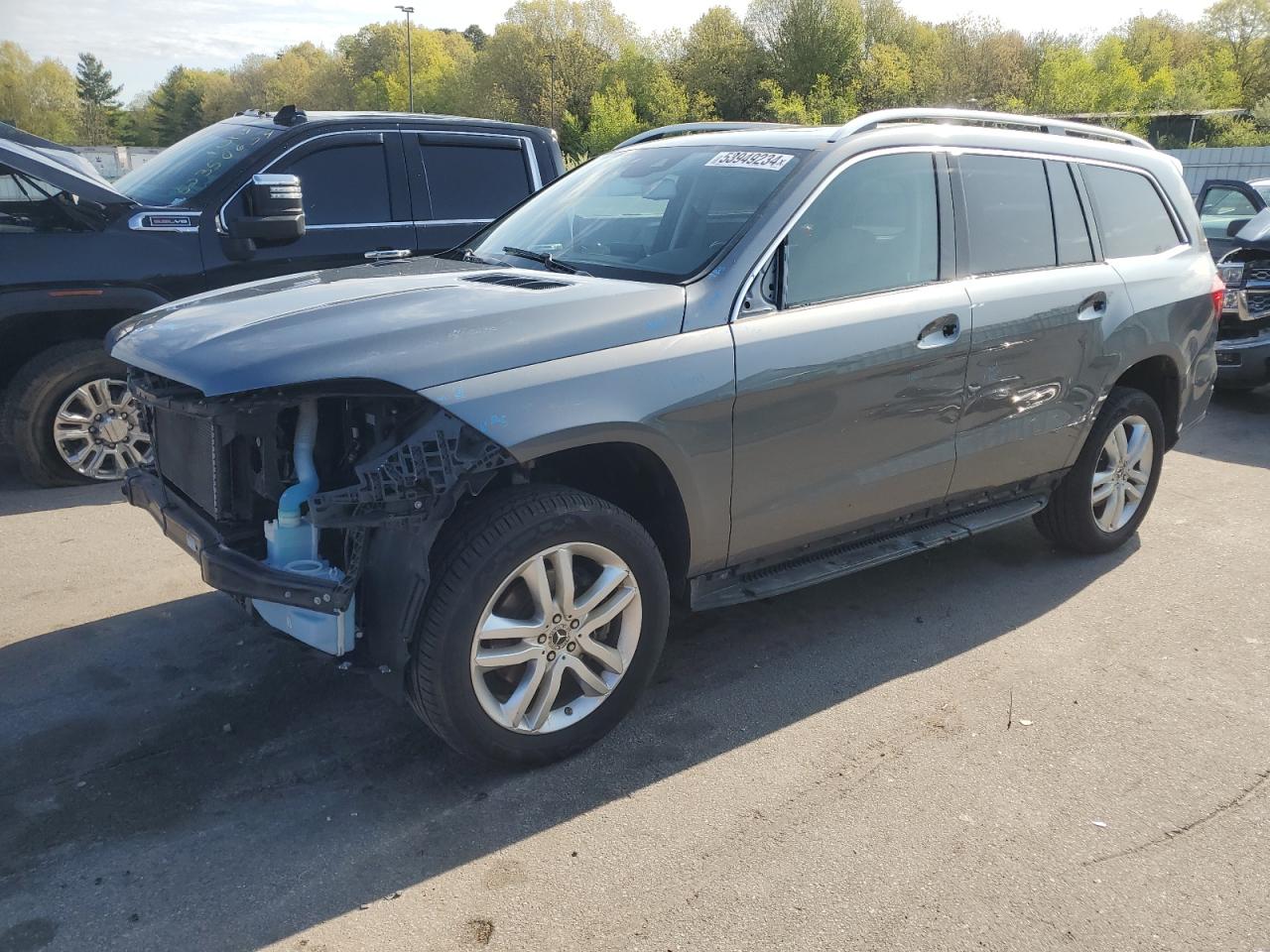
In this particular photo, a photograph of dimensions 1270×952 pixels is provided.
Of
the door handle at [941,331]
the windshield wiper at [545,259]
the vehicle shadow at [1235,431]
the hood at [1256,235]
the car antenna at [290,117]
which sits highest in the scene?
the car antenna at [290,117]

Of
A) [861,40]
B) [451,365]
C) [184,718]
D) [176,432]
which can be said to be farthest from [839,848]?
[861,40]

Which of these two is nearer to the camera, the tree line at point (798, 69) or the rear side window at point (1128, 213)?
the rear side window at point (1128, 213)

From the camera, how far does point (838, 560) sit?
3795mm

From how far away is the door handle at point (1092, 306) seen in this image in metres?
4.36

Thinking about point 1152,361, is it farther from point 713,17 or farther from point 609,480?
point 713,17

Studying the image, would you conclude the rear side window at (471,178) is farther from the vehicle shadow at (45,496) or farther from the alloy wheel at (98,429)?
the vehicle shadow at (45,496)

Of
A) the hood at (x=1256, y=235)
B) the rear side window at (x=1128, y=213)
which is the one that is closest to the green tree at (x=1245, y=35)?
the hood at (x=1256, y=235)

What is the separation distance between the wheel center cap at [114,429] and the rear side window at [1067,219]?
5.05 metres

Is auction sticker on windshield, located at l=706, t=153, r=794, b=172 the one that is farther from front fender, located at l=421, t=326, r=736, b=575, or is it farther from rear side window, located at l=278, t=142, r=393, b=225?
rear side window, located at l=278, t=142, r=393, b=225

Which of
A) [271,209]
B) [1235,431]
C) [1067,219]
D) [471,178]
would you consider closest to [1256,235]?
[1235,431]

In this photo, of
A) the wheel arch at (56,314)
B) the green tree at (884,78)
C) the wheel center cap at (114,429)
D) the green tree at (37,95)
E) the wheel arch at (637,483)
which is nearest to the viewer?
the wheel arch at (637,483)

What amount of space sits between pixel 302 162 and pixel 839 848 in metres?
5.04

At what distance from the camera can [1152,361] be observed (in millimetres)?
4926

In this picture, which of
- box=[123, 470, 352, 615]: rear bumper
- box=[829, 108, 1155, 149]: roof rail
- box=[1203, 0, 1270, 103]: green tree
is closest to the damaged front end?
box=[123, 470, 352, 615]: rear bumper
